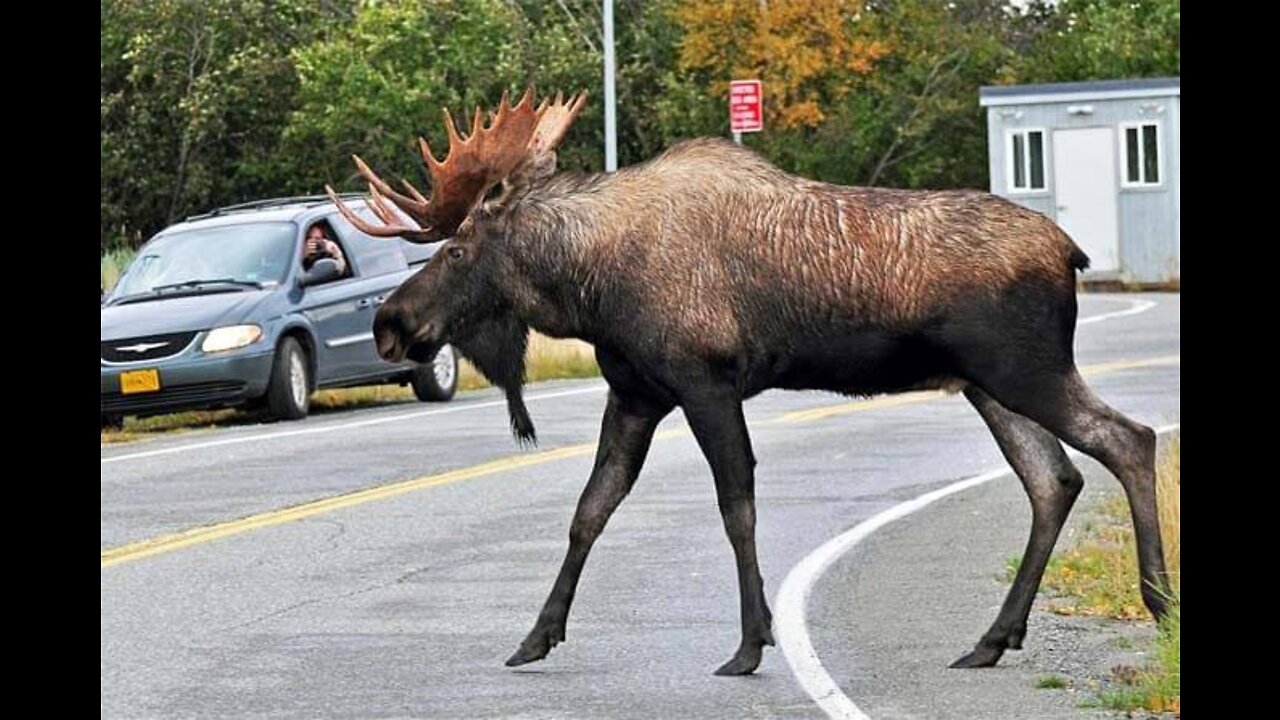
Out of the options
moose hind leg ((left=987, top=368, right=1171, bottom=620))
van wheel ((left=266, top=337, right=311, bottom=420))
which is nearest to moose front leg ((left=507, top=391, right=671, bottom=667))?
moose hind leg ((left=987, top=368, right=1171, bottom=620))

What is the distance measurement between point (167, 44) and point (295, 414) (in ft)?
97.8

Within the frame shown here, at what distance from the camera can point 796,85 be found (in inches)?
2083

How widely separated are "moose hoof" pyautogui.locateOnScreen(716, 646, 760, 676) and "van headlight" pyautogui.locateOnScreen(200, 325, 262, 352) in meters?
12.7

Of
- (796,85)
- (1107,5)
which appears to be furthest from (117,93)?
(1107,5)

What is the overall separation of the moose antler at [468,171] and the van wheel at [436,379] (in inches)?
543

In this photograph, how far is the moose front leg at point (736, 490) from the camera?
34.2 ft

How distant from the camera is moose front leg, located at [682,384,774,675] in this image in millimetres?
10438

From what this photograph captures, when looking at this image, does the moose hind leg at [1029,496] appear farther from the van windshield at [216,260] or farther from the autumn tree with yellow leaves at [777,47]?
the autumn tree with yellow leaves at [777,47]

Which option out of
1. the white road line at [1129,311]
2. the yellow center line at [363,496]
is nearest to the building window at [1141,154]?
the white road line at [1129,311]

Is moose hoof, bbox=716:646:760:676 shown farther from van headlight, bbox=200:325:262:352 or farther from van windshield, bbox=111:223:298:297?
van windshield, bbox=111:223:298:297

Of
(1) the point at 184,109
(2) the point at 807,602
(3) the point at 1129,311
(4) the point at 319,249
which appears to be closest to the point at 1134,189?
(3) the point at 1129,311

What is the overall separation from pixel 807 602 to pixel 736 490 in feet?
6.55
